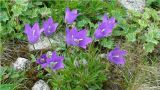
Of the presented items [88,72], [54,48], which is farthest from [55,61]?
[54,48]

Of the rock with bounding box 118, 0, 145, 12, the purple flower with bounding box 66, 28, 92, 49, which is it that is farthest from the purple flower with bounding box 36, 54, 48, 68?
the rock with bounding box 118, 0, 145, 12

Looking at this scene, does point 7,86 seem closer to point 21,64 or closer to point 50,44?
point 21,64

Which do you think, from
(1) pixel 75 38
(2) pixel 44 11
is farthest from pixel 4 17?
(1) pixel 75 38

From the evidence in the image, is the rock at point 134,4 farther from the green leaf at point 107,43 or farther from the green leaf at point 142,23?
the green leaf at point 107,43

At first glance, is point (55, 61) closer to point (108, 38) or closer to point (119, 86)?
point (119, 86)

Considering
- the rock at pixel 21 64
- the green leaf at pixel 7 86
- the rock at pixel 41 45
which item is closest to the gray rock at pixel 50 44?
the rock at pixel 41 45

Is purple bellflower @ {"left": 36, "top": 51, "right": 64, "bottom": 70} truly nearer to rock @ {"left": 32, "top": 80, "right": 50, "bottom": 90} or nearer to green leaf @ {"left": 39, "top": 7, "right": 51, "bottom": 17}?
rock @ {"left": 32, "top": 80, "right": 50, "bottom": 90}
